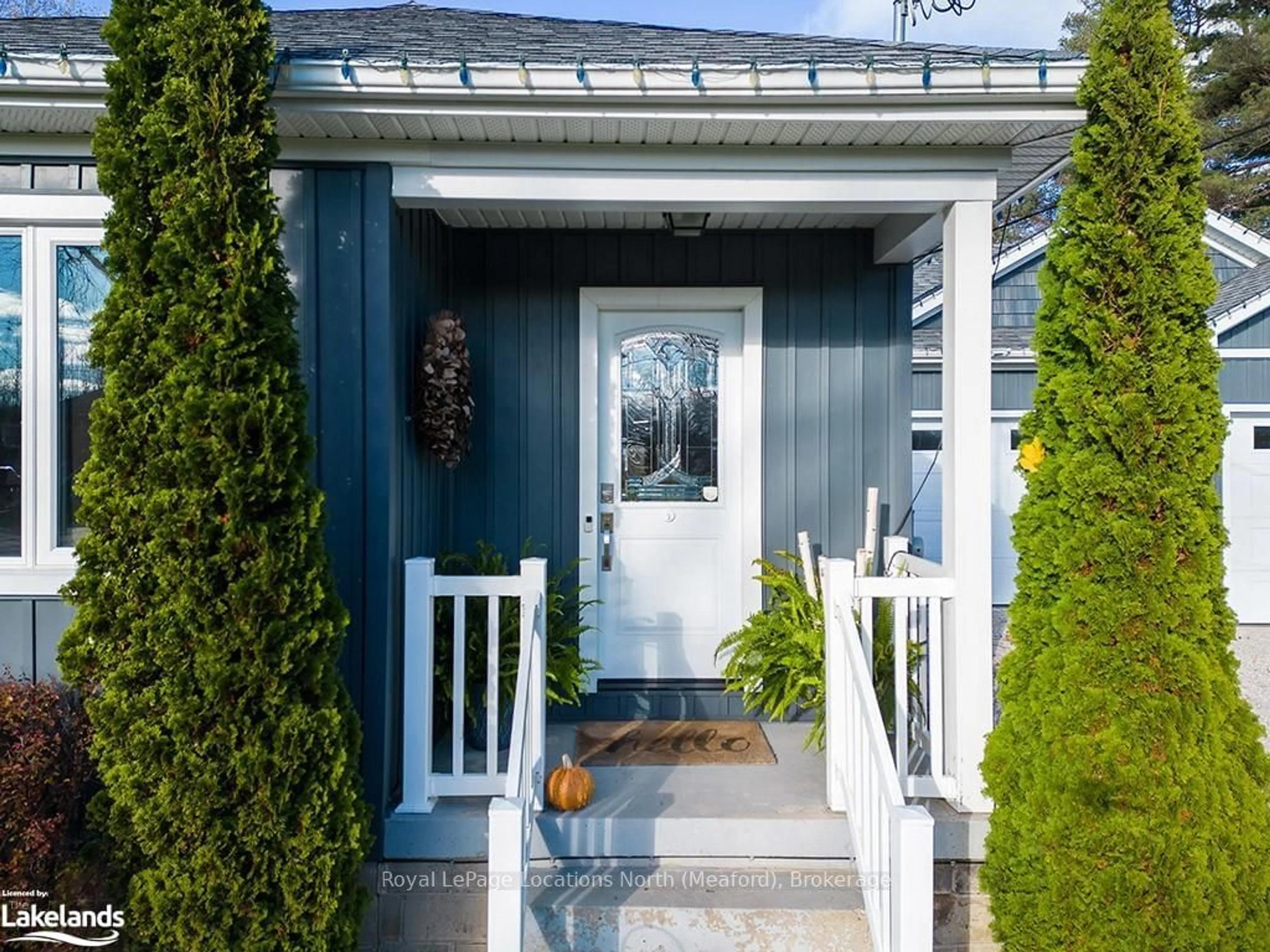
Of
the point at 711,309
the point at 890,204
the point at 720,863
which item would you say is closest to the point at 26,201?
the point at 711,309

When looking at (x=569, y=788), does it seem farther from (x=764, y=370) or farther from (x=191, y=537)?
(x=764, y=370)

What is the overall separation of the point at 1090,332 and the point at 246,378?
2323 mm

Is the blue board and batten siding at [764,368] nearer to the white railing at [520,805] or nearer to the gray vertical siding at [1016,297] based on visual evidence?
the white railing at [520,805]

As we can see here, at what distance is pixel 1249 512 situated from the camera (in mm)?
7625

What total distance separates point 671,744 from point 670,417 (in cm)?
147

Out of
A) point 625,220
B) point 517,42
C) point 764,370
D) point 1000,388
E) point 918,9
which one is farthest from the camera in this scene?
point 1000,388

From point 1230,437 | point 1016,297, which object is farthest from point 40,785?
point 1016,297

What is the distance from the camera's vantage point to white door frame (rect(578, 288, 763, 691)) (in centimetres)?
407

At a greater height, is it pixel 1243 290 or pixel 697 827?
pixel 1243 290

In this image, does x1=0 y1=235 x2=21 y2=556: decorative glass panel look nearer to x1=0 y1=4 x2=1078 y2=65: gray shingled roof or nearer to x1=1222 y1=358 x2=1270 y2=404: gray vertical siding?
x1=0 y1=4 x2=1078 y2=65: gray shingled roof

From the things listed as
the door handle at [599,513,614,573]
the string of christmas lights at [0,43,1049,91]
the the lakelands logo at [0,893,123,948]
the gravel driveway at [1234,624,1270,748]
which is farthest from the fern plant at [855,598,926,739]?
the the lakelands logo at [0,893,123,948]

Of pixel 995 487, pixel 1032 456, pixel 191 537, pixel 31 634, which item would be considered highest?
pixel 1032 456

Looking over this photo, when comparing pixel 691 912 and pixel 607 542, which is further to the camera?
pixel 607 542

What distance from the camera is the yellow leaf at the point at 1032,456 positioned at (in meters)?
2.62
